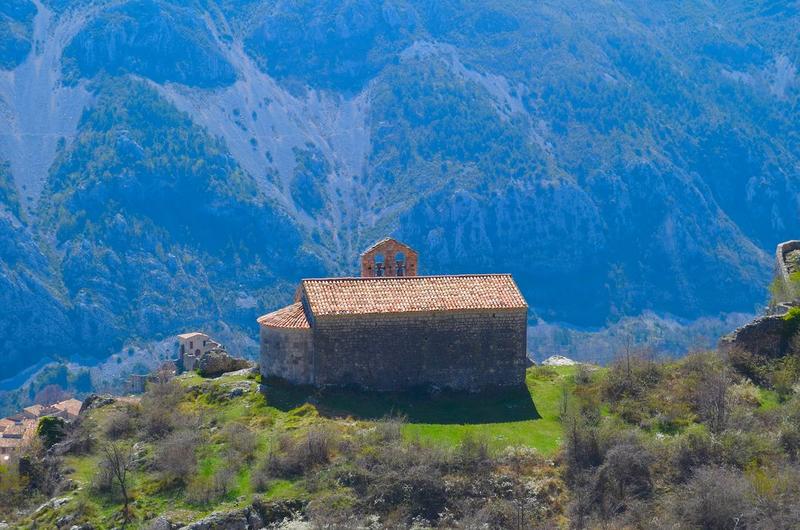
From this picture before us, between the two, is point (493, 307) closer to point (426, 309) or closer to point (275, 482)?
point (426, 309)

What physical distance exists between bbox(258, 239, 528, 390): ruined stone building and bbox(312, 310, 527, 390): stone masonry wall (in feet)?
0.14

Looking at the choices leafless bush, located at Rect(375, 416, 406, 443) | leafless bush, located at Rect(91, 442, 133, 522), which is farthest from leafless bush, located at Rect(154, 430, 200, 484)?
leafless bush, located at Rect(375, 416, 406, 443)

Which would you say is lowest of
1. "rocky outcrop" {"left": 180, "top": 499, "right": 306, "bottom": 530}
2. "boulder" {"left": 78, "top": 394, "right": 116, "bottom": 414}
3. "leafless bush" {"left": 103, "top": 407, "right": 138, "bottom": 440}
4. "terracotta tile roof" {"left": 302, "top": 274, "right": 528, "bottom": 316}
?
"rocky outcrop" {"left": 180, "top": 499, "right": 306, "bottom": 530}

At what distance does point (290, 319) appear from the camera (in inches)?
2018

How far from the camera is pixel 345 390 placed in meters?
50.1

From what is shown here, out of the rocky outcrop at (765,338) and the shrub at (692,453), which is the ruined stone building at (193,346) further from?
the shrub at (692,453)

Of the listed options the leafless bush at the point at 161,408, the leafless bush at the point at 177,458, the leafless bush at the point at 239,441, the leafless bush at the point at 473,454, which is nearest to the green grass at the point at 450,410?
the leafless bush at the point at 473,454

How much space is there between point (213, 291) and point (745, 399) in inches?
5233

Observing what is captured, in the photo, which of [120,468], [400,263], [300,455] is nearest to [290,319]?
[400,263]

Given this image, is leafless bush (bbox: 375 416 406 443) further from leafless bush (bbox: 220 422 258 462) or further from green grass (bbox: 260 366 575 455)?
leafless bush (bbox: 220 422 258 462)

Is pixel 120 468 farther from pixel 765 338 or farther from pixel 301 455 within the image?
pixel 765 338

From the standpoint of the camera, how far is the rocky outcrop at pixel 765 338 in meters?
50.1

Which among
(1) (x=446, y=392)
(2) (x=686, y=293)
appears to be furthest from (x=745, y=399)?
(2) (x=686, y=293)

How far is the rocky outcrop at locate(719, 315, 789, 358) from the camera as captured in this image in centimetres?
5009
